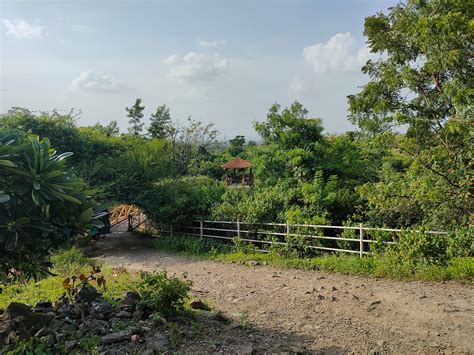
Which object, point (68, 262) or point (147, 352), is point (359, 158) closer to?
point (68, 262)

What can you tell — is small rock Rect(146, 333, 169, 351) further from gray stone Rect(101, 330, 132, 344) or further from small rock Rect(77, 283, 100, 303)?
small rock Rect(77, 283, 100, 303)

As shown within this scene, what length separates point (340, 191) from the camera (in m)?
12.0

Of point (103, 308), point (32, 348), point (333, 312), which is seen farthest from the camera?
point (333, 312)

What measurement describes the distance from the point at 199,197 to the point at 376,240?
7245 mm

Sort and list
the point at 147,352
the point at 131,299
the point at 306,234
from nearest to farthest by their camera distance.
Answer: the point at 147,352, the point at 131,299, the point at 306,234

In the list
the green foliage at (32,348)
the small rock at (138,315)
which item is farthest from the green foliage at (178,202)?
the green foliage at (32,348)

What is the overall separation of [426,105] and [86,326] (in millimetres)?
7189

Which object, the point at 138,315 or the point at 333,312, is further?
the point at 333,312

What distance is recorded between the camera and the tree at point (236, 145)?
39.6 meters

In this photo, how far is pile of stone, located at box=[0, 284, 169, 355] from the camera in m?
4.12

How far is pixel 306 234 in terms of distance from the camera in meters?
10.4

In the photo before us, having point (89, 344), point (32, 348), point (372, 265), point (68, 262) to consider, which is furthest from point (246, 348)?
point (68, 262)

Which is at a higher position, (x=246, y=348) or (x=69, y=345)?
(x=69, y=345)

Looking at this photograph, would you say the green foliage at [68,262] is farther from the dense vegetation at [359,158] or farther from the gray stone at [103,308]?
the gray stone at [103,308]
